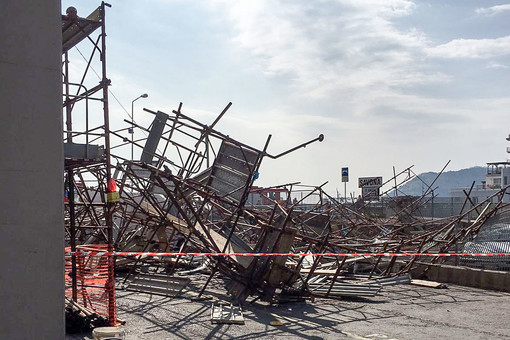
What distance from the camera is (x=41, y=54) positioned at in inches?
190

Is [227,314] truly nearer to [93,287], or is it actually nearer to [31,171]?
[93,287]

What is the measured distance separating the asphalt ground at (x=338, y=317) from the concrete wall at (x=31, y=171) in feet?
12.1

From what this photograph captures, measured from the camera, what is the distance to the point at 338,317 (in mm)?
9938

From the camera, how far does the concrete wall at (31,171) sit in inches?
184

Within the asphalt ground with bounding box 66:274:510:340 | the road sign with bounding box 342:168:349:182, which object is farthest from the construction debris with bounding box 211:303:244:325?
the road sign with bounding box 342:168:349:182

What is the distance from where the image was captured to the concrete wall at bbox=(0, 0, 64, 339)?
4.66 meters

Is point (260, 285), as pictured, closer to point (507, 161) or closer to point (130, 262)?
point (130, 262)

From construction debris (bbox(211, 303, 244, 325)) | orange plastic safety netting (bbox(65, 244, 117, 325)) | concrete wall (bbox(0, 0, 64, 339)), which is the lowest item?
construction debris (bbox(211, 303, 244, 325))

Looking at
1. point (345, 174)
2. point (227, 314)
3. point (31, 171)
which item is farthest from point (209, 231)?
point (345, 174)

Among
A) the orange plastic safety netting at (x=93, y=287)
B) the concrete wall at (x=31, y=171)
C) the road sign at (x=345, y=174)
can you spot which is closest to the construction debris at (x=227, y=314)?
the orange plastic safety netting at (x=93, y=287)

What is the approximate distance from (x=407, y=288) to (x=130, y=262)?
307 inches

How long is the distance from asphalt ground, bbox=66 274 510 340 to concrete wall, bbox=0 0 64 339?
3687 millimetres

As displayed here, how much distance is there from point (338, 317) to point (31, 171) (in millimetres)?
6938

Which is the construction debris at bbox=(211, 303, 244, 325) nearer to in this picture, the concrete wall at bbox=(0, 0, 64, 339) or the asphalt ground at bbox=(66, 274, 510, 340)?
the asphalt ground at bbox=(66, 274, 510, 340)
